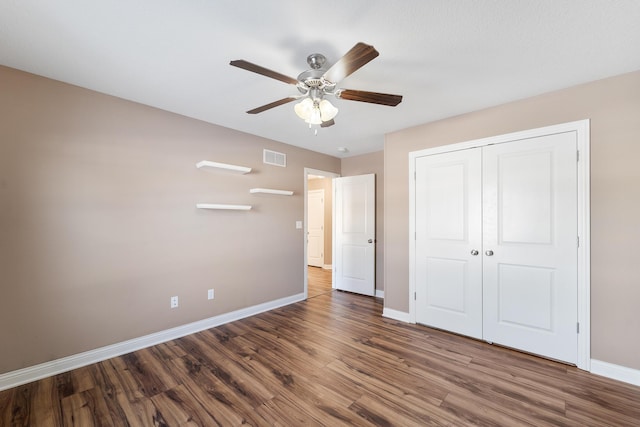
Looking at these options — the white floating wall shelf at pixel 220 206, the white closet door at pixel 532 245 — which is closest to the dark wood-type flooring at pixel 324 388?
the white closet door at pixel 532 245

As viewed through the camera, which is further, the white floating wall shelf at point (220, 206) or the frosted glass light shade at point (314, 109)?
the white floating wall shelf at point (220, 206)

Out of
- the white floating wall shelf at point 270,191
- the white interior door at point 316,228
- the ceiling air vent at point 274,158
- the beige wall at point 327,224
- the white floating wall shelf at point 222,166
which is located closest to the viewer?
the white floating wall shelf at point 222,166

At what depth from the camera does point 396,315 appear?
3498mm

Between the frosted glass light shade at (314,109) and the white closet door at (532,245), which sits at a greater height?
the frosted glass light shade at (314,109)

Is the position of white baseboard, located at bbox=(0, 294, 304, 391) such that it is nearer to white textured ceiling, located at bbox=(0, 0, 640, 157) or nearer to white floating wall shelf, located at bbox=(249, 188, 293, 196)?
white floating wall shelf, located at bbox=(249, 188, 293, 196)

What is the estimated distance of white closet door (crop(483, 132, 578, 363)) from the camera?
240cm

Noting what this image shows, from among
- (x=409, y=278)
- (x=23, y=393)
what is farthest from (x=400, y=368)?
(x=23, y=393)

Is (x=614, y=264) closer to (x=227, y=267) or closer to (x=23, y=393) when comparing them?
(x=227, y=267)

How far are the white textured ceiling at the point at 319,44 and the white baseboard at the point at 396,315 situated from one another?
8.37 ft

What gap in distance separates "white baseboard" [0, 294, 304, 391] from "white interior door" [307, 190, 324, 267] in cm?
341

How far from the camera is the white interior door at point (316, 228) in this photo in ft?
22.7

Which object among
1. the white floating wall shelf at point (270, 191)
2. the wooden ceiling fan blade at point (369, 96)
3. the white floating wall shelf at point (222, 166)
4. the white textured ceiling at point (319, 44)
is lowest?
the white floating wall shelf at point (270, 191)

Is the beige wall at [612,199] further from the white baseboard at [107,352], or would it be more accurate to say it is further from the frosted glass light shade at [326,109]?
the white baseboard at [107,352]

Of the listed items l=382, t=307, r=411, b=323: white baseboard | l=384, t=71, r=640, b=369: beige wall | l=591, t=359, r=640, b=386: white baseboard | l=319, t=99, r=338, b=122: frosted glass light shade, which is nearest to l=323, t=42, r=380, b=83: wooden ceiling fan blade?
l=319, t=99, r=338, b=122: frosted glass light shade
